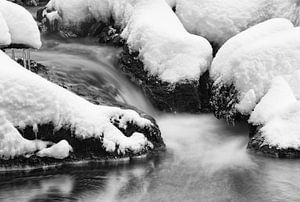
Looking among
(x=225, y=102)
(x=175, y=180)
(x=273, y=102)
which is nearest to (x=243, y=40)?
(x=225, y=102)

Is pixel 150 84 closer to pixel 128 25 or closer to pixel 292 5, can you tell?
pixel 128 25

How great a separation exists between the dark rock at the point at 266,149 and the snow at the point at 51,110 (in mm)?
2220

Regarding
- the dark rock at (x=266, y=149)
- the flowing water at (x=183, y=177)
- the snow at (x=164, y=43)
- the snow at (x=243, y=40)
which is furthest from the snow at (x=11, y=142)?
the snow at (x=243, y=40)

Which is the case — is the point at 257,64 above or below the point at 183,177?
above

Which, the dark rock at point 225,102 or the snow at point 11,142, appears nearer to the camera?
the snow at point 11,142

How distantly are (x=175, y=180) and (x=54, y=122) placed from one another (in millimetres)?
2101

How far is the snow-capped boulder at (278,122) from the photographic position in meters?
8.49

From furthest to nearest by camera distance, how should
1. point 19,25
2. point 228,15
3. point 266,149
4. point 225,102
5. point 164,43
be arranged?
point 228,15
point 164,43
point 225,102
point 19,25
point 266,149

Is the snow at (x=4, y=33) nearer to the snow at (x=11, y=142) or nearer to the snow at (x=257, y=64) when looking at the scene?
the snow at (x=11, y=142)

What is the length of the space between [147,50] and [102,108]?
3359 millimetres

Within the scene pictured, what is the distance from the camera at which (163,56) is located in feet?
36.3

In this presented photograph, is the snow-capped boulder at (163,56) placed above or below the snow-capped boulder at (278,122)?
above

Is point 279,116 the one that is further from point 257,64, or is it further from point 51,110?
point 51,110

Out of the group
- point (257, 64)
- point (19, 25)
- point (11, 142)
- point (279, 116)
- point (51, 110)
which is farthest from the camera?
point (257, 64)
